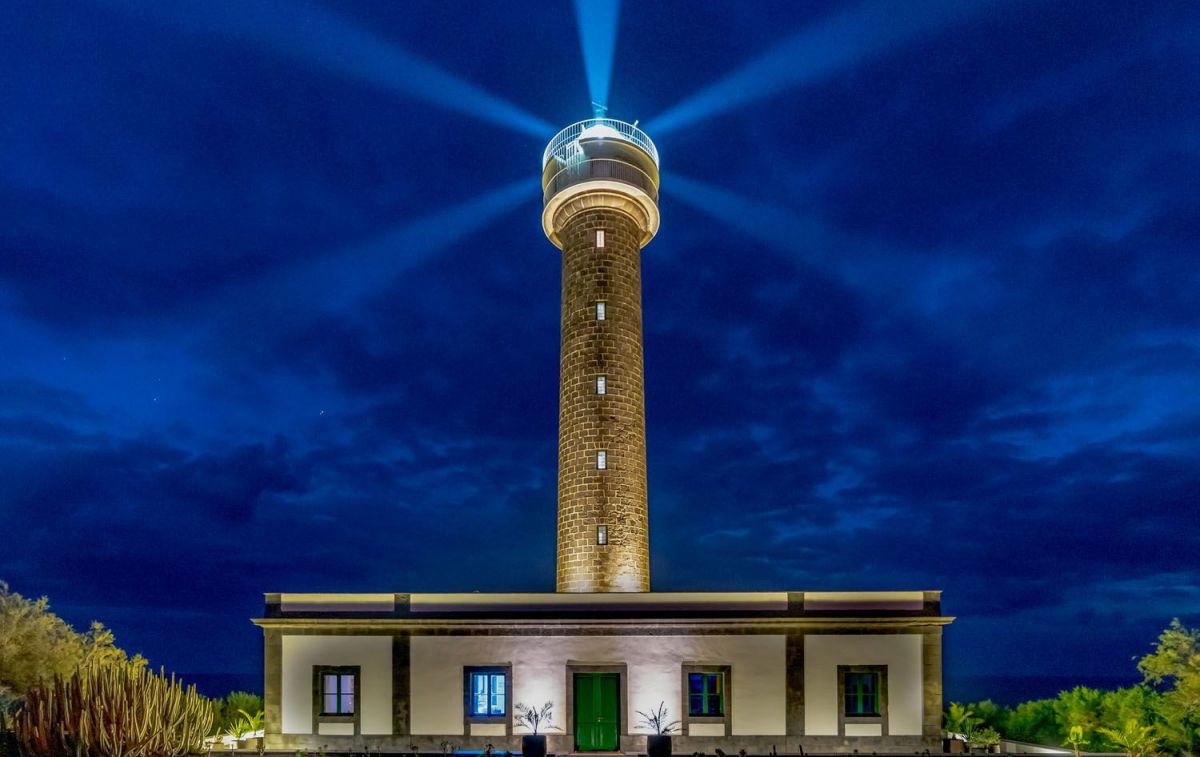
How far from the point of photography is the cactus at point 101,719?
34.5ft

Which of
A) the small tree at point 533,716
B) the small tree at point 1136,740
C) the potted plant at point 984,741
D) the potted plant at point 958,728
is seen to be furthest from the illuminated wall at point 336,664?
the small tree at point 1136,740

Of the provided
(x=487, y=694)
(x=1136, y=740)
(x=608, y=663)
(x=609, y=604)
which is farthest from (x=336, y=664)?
(x=1136, y=740)

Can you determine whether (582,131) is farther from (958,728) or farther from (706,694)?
(958,728)

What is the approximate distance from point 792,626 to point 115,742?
11.3 m

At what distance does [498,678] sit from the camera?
56.3 feet

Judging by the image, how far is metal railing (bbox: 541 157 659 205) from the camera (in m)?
20.8

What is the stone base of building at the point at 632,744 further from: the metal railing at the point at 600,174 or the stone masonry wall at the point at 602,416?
the metal railing at the point at 600,174

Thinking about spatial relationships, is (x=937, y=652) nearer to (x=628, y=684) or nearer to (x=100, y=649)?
(x=628, y=684)

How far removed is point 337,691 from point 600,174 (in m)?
12.2

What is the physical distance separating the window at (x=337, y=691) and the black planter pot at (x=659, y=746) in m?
5.62

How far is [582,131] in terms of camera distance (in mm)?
21969

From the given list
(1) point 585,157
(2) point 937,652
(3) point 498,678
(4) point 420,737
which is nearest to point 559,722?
(3) point 498,678

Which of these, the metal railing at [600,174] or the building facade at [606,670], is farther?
the metal railing at [600,174]

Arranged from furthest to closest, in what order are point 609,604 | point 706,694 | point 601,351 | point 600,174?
point 600,174
point 601,351
point 609,604
point 706,694
